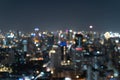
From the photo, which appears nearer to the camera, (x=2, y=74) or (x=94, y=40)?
(x=2, y=74)

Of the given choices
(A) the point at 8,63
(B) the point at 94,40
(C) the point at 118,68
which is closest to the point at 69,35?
(B) the point at 94,40

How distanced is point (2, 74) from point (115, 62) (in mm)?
4772

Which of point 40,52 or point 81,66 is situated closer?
point 81,66

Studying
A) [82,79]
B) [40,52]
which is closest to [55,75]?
[82,79]

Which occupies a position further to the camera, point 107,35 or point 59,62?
point 107,35

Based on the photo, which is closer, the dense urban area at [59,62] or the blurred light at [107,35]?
the dense urban area at [59,62]

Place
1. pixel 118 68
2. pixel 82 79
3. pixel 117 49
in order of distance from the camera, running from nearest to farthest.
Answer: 1. pixel 82 79
2. pixel 118 68
3. pixel 117 49

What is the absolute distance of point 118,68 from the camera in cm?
1339

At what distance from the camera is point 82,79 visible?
36.3 feet

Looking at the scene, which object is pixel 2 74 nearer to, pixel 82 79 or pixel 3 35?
pixel 82 79

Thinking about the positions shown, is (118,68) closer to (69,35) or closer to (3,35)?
(69,35)

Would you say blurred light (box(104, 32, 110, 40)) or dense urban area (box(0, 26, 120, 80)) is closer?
dense urban area (box(0, 26, 120, 80))

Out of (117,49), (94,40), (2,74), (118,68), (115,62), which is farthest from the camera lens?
(94,40)

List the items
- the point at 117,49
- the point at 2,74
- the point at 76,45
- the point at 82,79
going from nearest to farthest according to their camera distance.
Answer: the point at 82,79 < the point at 2,74 < the point at 117,49 < the point at 76,45
